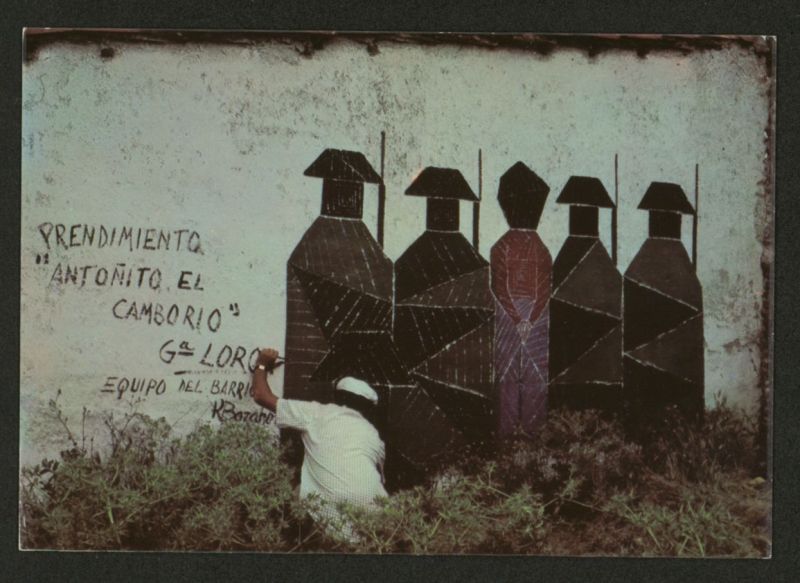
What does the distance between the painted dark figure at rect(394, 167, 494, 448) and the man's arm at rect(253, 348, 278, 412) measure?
1.98 feet

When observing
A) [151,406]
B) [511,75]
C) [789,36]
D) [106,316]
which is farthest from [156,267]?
[789,36]

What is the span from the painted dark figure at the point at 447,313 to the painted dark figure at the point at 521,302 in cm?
6


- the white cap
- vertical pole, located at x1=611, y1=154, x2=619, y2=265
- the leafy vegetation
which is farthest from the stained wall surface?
the white cap

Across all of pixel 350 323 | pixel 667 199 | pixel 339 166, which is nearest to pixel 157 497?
pixel 350 323

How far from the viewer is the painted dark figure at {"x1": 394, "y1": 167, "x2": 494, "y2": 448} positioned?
507 centimetres

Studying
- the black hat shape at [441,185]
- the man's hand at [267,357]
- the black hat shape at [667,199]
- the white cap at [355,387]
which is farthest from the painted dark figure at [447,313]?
the black hat shape at [667,199]

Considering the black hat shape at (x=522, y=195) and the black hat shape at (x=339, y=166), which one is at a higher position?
the black hat shape at (x=339, y=166)

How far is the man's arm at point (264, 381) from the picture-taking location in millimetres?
4977

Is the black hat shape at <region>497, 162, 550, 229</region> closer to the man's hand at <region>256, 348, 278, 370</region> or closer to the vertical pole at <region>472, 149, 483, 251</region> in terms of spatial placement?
the vertical pole at <region>472, 149, 483, 251</region>

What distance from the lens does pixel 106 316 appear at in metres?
→ 5.00

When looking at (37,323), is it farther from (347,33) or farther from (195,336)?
(347,33)

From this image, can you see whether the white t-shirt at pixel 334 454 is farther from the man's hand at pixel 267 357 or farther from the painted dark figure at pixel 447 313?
the painted dark figure at pixel 447 313

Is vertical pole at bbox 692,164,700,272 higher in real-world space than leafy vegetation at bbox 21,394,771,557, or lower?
higher

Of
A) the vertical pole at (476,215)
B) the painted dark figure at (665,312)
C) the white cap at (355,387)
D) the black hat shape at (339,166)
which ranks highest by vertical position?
the black hat shape at (339,166)
